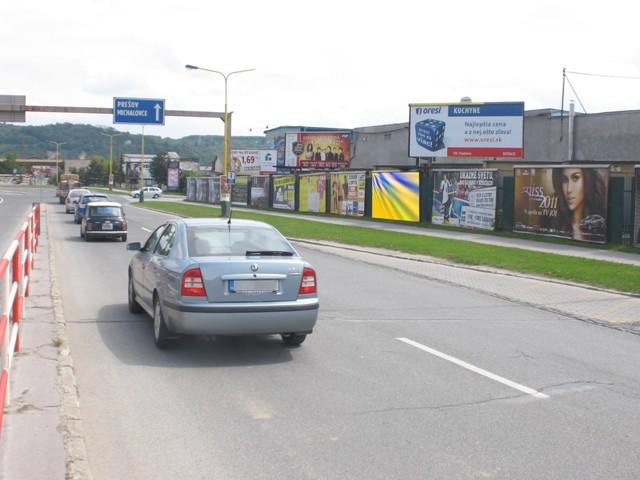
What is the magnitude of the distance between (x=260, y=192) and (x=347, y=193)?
17185 mm

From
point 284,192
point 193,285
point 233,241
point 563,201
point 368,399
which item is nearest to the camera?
point 368,399

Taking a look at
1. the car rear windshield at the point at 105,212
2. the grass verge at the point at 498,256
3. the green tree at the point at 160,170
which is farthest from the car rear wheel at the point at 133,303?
the green tree at the point at 160,170

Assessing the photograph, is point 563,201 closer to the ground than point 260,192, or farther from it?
closer to the ground

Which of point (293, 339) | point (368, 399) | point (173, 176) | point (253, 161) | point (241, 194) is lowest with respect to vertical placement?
point (368, 399)

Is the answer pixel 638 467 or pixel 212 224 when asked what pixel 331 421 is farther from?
pixel 212 224

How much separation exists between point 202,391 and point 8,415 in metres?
1.80

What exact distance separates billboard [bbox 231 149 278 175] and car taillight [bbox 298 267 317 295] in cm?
8565

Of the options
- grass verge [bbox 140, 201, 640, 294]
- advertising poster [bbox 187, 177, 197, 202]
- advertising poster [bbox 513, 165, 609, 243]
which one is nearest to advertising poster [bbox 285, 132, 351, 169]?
advertising poster [bbox 187, 177, 197, 202]

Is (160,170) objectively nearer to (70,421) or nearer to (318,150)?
(318,150)

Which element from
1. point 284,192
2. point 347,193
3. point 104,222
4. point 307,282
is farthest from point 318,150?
point 307,282

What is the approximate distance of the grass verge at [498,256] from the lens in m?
16.8

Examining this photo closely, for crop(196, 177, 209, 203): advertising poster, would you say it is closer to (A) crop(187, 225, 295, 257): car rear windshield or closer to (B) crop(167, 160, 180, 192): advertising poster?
(B) crop(167, 160, 180, 192): advertising poster

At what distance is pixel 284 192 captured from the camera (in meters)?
54.0

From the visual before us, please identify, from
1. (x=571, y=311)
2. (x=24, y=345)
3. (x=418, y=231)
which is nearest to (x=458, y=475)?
(x=24, y=345)
